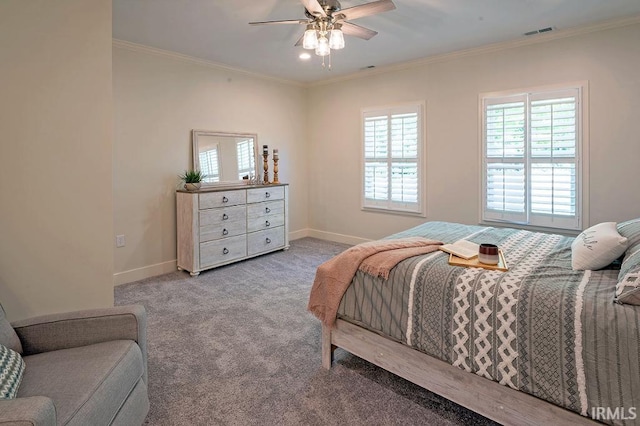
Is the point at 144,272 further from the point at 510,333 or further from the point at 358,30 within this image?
the point at 510,333

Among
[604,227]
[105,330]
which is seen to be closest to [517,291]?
[604,227]

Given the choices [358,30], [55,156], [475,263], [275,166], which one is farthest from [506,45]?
[55,156]

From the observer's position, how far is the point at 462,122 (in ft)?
14.5

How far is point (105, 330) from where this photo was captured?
67.7 inches

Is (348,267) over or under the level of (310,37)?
under

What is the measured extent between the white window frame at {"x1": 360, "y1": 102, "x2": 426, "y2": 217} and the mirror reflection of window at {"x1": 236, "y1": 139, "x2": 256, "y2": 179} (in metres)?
1.64

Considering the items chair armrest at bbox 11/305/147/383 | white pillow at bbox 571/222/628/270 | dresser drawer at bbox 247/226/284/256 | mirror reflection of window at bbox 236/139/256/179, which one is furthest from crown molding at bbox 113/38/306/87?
white pillow at bbox 571/222/628/270

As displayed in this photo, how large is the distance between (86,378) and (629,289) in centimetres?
221

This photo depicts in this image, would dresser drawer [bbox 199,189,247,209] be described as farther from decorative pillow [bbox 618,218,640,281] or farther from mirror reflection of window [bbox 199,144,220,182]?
decorative pillow [bbox 618,218,640,281]

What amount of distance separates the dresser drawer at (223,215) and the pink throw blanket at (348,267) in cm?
235

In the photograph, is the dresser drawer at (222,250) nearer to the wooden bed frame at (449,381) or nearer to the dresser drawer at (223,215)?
the dresser drawer at (223,215)

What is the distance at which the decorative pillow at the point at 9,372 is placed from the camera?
126 cm

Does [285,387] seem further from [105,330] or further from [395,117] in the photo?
[395,117]

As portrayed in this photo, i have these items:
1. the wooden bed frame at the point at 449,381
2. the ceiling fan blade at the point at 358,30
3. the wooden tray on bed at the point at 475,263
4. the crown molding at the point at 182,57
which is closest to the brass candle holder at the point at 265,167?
the crown molding at the point at 182,57
